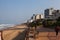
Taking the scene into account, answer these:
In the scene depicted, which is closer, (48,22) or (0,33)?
(0,33)

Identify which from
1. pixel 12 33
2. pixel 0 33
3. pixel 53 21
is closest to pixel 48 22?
pixel 53 21

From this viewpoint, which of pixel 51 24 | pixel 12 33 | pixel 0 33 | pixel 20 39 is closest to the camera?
Answer: pixel 0 33

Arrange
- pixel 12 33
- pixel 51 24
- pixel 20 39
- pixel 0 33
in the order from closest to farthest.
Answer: pixel 0 33, pixel 20 39, pixel 12 33, pixel 51 24

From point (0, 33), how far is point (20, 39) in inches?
225

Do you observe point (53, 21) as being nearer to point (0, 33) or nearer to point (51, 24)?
point (51, 24)

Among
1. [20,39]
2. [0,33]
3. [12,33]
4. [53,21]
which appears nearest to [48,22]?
[53,21]

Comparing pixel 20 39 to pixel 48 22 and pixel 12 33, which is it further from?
pixel 48 22

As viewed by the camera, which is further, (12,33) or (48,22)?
(48,22)

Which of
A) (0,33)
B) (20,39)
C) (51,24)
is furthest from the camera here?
(51,24)

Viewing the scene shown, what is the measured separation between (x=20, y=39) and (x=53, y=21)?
28.6ft

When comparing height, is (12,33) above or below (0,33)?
below

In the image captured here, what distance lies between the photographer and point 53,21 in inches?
663

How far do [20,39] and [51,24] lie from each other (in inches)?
317

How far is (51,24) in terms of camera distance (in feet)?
53.4
